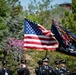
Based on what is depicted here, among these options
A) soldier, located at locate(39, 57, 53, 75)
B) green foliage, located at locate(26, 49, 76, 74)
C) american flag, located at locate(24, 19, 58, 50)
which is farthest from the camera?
green foliage, located at locate(26, 49, 76, 74)

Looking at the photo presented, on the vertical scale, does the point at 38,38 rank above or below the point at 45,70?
above

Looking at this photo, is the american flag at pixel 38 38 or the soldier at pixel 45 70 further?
the soldier at pixel 45 70

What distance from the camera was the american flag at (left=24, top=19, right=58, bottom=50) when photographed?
499 inches

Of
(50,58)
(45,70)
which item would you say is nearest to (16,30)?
(50,58)

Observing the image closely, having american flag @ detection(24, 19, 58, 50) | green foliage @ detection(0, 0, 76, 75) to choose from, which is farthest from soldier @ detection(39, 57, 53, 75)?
green foliage @ detection(0, 0, 76, 75)

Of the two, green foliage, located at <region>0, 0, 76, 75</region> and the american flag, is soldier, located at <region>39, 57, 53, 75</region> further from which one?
green foliage, located at <region>0, 0, 76, 75</region>

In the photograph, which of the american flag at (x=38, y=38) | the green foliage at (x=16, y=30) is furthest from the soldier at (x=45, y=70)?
the green foliage at (x=16, y=30)

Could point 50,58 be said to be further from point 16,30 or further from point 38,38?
point 38,38

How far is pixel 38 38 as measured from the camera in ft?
41.8

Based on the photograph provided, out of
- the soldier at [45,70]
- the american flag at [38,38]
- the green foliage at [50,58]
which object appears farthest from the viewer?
the green foliage at [50,58]

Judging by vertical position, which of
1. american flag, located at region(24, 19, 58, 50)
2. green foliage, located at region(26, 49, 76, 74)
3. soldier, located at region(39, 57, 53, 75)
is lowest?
green foliage, located at region(26, 49, 76, 74)

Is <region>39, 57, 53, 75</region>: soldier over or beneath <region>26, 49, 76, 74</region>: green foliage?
over

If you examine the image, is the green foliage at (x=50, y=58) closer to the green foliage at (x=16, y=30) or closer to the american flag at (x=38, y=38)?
the green foliage at (x=16, y=30)

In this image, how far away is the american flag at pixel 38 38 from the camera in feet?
41.5
